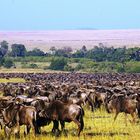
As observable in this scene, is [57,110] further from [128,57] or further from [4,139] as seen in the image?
[128,57]

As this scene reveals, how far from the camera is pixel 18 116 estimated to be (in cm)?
1684

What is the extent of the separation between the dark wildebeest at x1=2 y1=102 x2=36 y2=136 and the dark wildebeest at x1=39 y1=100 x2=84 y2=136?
101 centimetres

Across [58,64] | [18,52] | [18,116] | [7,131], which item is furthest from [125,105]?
[18,52]

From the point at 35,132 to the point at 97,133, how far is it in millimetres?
2652

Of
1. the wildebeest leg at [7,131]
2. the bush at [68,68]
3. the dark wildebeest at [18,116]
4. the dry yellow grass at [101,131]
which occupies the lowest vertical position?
the bush at [68,68]

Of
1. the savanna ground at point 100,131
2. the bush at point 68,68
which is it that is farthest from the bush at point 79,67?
the savanna ground at point 100,131

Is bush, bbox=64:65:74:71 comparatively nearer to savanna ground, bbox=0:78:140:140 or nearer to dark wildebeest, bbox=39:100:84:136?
savanna ground, bbox=0:78:140:140

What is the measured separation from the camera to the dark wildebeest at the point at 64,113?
678 inches

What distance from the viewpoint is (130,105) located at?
21688 millimetres

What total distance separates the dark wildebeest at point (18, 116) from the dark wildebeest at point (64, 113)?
1.01 m

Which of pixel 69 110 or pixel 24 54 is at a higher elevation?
pixel 69 110

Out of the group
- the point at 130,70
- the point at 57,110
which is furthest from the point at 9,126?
the point at 130,70

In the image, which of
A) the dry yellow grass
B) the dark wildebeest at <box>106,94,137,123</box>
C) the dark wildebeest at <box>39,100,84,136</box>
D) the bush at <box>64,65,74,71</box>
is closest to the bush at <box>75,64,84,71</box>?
the bush at <box>64,65,74,71</box>

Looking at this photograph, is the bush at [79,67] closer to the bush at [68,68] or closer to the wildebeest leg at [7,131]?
the bush at [68,68]
